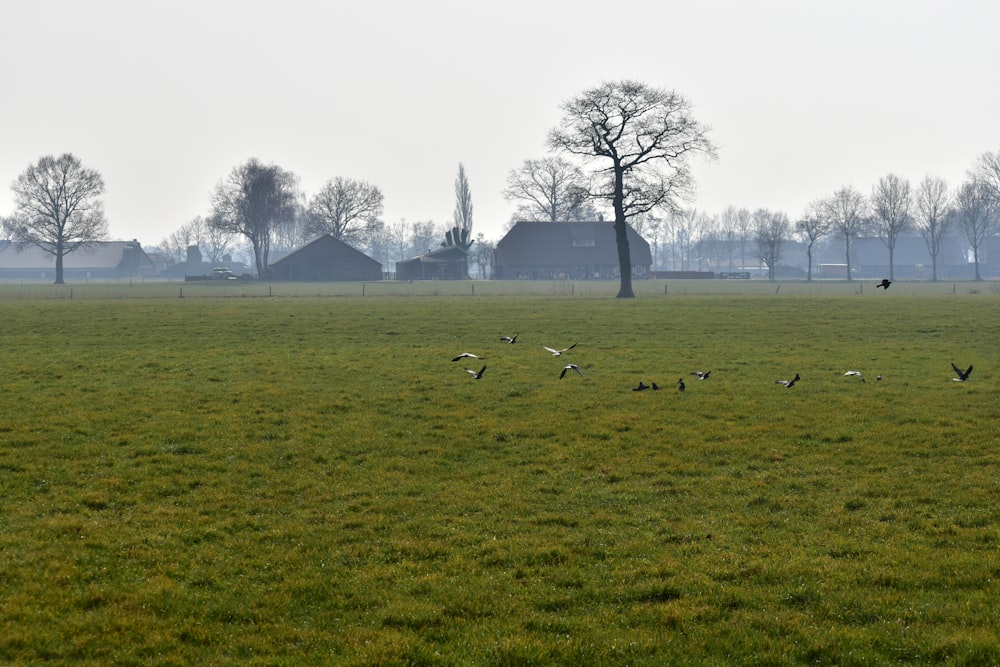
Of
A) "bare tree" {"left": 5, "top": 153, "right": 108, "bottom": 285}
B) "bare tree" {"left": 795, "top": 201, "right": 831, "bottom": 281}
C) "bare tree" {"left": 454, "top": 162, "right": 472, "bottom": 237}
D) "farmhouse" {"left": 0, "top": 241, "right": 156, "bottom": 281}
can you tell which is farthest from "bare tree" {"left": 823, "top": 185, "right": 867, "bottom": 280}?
"farmhouse" {"left": 0, "top": 241, "right": 156, "bottom": 281}

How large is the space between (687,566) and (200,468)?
754cm

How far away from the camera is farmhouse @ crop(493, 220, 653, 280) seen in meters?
134

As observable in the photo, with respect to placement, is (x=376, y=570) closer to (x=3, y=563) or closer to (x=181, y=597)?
(x=181, y=597)

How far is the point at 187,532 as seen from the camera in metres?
9.99

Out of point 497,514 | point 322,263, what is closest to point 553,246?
point 322,263

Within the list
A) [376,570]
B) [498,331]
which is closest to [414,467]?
[376,570]

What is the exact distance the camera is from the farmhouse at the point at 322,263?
129 meters

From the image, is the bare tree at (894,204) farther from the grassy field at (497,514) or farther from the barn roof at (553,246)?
the grassy field at (497,514)

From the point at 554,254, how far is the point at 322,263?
115 ft

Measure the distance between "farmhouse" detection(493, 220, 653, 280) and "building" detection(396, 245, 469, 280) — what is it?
21.7 ft

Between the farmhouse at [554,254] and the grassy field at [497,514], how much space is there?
112 metres

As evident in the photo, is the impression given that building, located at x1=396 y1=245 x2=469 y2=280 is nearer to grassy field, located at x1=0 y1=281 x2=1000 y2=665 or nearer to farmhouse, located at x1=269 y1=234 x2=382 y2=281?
farmhouse, located at x1=269 y1=234 x2=382 y2=281

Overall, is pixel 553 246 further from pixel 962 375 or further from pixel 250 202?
pixel 962 375

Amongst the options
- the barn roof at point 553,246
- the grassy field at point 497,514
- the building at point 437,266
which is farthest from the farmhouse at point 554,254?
the grassy field at point 497,514
